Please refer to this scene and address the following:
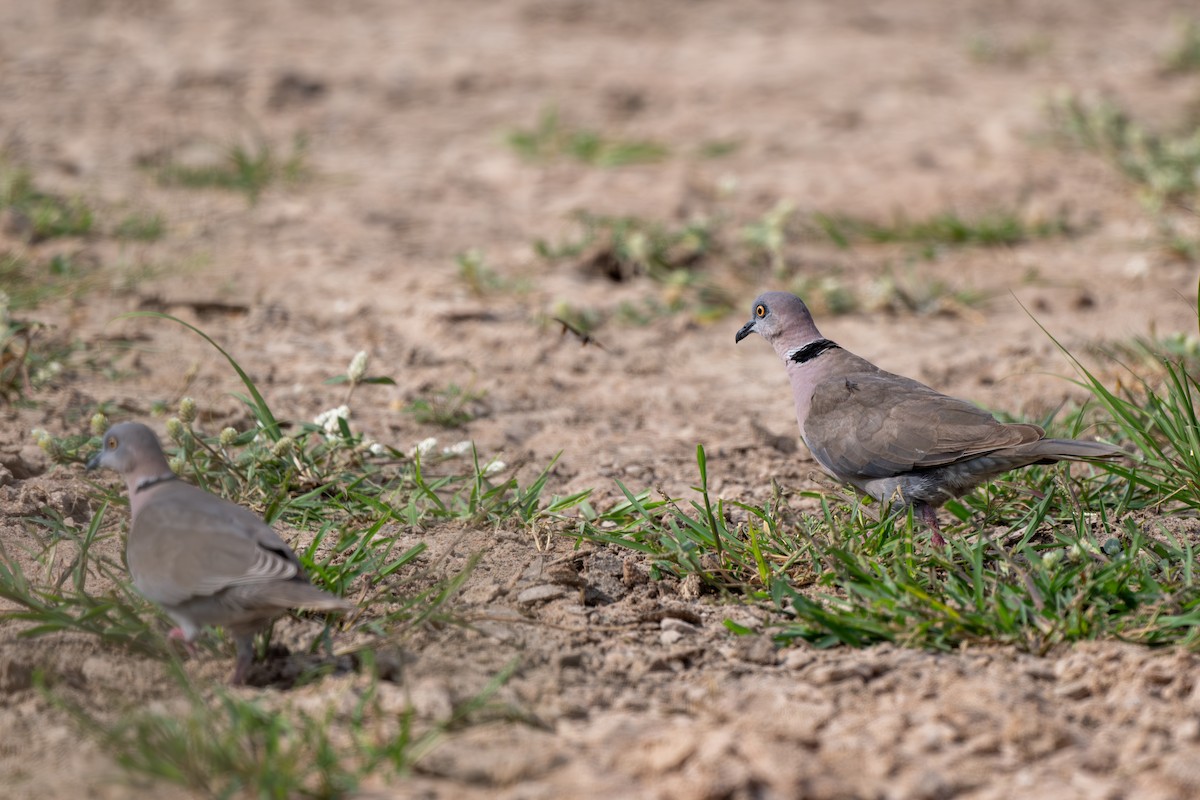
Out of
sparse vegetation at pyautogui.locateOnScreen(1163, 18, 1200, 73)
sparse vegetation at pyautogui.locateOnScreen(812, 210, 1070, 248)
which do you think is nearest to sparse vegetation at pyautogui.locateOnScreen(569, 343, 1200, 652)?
sparse vegetation at pyautogui.locateOnScreen(812, 210, 1070, 248)

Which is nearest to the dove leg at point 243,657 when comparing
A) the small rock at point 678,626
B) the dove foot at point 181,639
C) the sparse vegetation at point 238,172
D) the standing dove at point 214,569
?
the standing dove at point 214,569

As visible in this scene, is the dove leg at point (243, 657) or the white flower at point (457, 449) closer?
the dove leg at point (243, 657)

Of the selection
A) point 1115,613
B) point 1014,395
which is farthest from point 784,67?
point 1115,613

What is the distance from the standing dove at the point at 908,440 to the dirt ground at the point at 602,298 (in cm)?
56

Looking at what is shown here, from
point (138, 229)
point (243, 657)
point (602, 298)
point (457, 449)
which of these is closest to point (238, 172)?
Answer: point (138, 229)

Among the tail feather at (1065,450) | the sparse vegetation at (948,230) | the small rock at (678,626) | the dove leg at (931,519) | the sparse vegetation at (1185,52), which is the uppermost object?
the sparse vegetation at (1185,52)

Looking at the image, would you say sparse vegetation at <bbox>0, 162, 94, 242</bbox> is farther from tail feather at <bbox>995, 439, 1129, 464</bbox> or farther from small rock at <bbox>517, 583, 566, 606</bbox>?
tail feather at <bbox>995, 439, 1129, 464</bbox>

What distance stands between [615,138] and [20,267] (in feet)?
14.6

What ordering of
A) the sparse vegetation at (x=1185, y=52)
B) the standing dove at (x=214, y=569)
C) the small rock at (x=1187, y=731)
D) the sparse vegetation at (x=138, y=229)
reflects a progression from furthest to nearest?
the sparse vegetation at (x=1185, y=52) < the sparse vegetation at (x=138, y=229) < the standing dove at (x=214, y=569) < the small rock at (x=1187, y=731)

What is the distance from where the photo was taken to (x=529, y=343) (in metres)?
6.35

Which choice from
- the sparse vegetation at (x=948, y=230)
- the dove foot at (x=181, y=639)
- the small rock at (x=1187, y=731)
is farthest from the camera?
the sparse vegetation at (x=948, y=230)

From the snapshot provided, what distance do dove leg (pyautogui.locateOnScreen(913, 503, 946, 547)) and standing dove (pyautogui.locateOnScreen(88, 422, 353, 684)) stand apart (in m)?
1.99

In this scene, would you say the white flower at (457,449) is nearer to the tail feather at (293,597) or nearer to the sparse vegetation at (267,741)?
the tail feather at (293,597)

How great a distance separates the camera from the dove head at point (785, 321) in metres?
4.95
